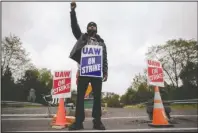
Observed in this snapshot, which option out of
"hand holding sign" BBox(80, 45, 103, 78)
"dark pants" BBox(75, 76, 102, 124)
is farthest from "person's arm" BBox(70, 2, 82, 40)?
"dark pants" BBox(75, 76, 102, 124)

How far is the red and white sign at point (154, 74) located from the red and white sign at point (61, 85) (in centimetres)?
222

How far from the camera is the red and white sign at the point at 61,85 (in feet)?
24.2

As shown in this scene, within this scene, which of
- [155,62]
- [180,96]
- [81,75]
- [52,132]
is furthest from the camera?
[180,96]

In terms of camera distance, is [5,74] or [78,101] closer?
[78,101]

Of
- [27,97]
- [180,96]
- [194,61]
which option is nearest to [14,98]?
[27,97]

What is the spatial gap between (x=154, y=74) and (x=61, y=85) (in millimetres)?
2524

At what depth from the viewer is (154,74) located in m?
6.73

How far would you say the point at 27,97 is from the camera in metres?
53.9

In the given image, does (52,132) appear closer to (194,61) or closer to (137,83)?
(194,61)

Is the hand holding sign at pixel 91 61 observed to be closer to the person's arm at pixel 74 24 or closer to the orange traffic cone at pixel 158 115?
the person's arm at pixel 74 24

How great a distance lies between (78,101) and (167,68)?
146 feet

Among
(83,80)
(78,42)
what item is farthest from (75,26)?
(83,80)

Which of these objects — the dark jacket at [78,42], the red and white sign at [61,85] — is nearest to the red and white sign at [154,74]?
the dark jacket at [78,42]

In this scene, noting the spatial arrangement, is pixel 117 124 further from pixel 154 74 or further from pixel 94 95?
pixel 94 95
